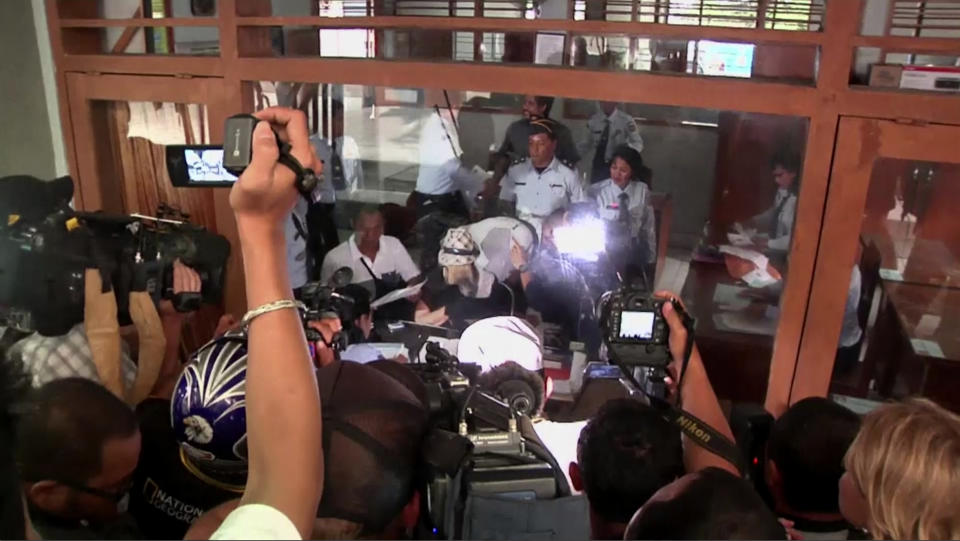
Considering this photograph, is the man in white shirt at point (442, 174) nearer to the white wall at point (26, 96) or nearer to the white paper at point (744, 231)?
the white paper at point (744, 231)

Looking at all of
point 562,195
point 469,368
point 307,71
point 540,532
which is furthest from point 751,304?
point 307,71

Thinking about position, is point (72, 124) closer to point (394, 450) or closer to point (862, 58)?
point (394, 450)

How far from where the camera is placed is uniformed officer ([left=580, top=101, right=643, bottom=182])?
77.2 inches

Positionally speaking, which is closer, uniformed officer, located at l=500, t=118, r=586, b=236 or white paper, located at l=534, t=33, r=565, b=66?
white paper, located at l=534, t=33, r=565, b=66

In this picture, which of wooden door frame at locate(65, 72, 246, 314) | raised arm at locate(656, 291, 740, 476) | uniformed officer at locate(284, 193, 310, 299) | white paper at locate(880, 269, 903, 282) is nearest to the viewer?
raised arm at locate(656, 291, 740, 476)

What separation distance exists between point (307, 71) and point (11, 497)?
1516 mm

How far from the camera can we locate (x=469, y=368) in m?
1.68

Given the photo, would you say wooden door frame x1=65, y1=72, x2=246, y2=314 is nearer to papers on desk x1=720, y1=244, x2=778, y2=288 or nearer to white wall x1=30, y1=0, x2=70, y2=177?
white wall x1=30, y1=0, x2=70, y2=177

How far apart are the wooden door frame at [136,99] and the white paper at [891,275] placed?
162 centimetres

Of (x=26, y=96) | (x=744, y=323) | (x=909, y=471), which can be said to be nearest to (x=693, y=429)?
(x=909, y=471)

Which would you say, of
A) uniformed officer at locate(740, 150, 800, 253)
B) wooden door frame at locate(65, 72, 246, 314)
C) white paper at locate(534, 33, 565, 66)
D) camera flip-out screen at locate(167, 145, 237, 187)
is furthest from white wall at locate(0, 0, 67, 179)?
uniformed officer at locate(740, 150, 800, 253)

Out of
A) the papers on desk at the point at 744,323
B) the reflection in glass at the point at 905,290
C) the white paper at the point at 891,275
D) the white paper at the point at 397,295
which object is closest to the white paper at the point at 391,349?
the white paper at the point at 397,295

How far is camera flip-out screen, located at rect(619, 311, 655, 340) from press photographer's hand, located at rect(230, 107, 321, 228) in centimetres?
91

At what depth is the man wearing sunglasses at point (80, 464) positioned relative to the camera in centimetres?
121
